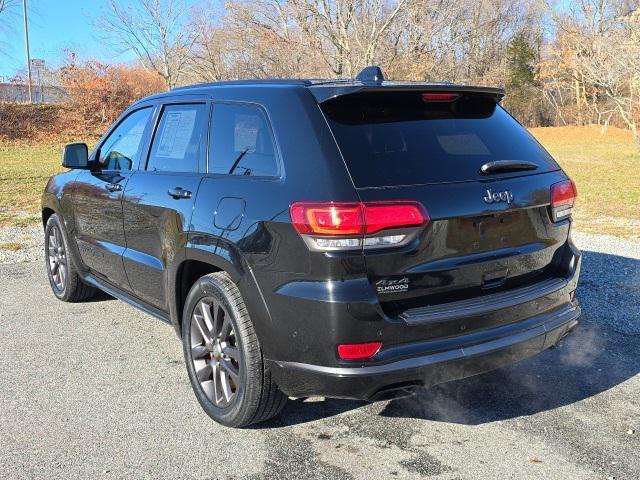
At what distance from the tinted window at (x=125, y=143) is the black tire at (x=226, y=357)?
55.5 inches

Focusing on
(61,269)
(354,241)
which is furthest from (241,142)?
(61,269)

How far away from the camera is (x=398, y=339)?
269 cm

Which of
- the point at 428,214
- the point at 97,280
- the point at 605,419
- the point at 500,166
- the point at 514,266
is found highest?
the point at 500,166

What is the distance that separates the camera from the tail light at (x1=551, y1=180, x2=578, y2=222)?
325 cm

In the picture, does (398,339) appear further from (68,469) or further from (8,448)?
(8,448)

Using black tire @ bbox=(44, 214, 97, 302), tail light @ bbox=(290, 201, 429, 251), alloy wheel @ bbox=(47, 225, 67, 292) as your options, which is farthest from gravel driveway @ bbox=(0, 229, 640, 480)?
tail light @ bbox=(290, 201, 429, 251)

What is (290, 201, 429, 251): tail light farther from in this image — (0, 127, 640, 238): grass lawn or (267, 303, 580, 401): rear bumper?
(0, 127, 640, 238): grass lawn

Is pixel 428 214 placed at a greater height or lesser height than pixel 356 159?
lesser

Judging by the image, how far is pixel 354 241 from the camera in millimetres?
2605

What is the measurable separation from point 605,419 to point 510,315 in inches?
37.1

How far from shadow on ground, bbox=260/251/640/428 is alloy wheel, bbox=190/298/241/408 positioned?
0.30 m

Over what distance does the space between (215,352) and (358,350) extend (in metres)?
1.00

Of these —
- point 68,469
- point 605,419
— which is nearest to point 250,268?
point 68,469

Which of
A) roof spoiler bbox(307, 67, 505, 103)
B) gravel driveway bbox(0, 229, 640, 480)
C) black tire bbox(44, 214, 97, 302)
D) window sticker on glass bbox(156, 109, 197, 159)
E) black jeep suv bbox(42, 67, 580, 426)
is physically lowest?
gravel driveway bbox(0, 229, 640, 480)
